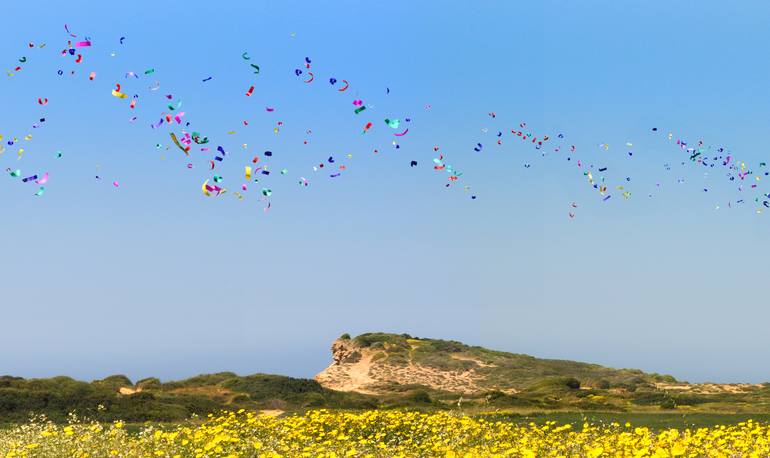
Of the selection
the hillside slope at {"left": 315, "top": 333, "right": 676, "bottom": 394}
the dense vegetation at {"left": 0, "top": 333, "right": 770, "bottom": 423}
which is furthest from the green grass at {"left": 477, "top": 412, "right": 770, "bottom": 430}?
the hillside slope at {"left": 315, "top": 333, "right": 676, "bottom": 394}

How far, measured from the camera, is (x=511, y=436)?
17781 millimetres

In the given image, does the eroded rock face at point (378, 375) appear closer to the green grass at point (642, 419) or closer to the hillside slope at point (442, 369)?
the hillside slope at point (442, 369)

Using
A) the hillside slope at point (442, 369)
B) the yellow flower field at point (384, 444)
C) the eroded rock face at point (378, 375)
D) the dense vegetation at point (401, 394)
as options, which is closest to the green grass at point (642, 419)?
the dense vegetation at point (401, 394)

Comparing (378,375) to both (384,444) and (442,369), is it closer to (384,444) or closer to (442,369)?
(442,369)

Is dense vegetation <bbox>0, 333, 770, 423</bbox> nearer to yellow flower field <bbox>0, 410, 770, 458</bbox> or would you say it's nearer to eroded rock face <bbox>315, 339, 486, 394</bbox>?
eroded rock face <bbox>315, 339, 486, 394</bbox>

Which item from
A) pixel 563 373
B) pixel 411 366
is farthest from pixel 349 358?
pixel 563 373

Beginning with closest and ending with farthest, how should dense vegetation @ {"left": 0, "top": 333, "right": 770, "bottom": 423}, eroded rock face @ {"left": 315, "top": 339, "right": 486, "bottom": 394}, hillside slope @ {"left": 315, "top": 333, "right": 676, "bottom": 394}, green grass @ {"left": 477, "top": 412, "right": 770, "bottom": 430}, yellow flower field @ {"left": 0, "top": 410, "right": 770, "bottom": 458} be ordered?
yellow flower field @ {"left": 0, "top": 410, "right": 770, "bottom": 458}
green grass @ {"left": 477, "top": 412, "right": 770, "bottom": 430}
dense vegetation @ {"left": 0, "top": 333, "right": 770, "bottom": 423}
eroded rock face @ {"left": 315, "top": 339, "right": 486, "bottom": 394}
hillside slope @ {"left": 315, "top": 333, "right": 676, "bottom": 394}

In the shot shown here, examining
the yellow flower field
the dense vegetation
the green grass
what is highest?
the dense vegetation

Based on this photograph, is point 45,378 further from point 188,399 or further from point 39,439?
point 39,439

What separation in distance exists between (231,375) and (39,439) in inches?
2107

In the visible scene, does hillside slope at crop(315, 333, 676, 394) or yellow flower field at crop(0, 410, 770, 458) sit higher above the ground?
hillside slope at crop(315, 333, 676, 394)

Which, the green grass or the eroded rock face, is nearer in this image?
the green grass

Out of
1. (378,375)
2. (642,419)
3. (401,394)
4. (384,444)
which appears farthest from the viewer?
(378,375)

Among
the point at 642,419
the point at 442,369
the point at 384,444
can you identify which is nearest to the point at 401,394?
the point at 442,369
